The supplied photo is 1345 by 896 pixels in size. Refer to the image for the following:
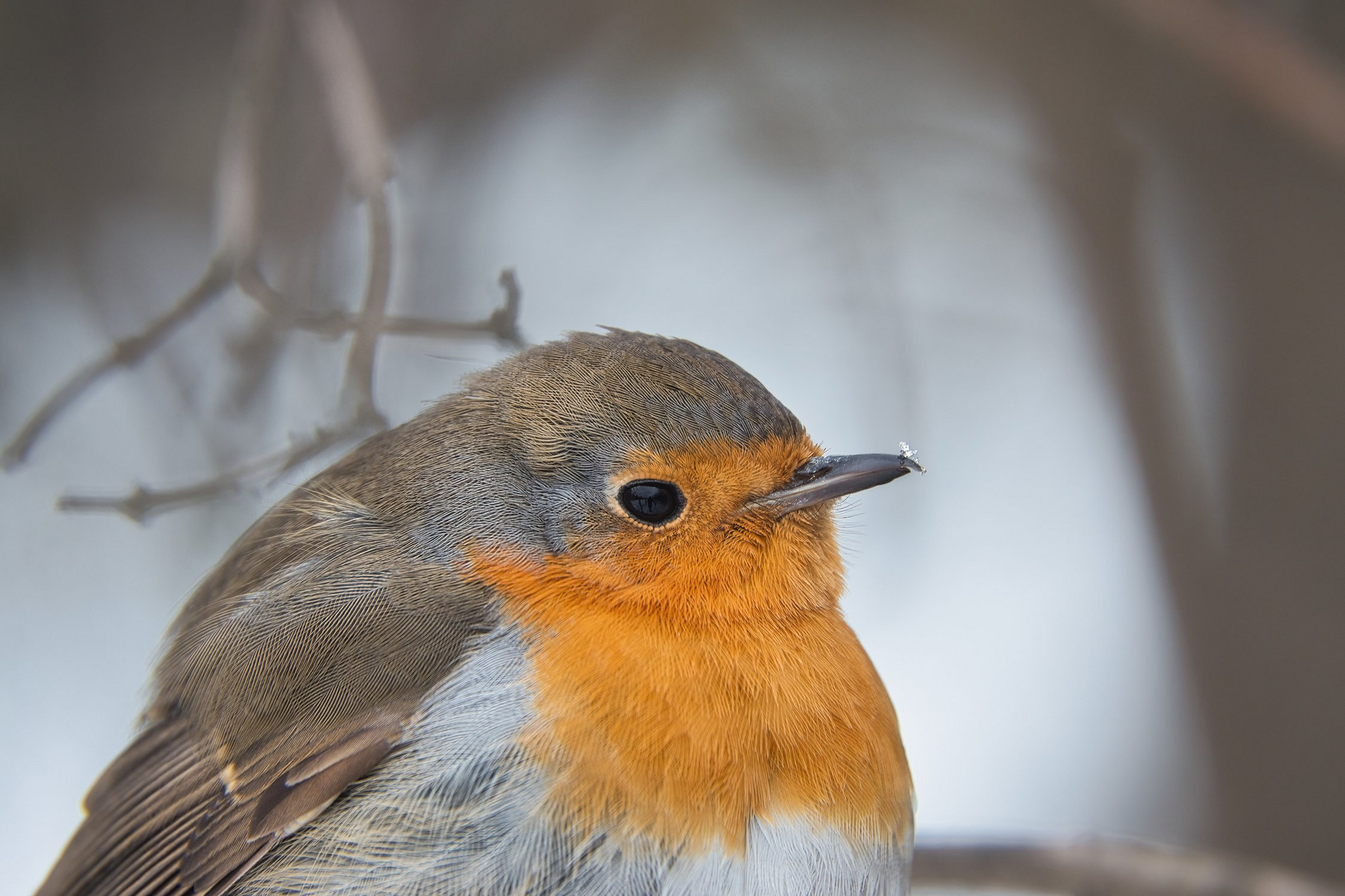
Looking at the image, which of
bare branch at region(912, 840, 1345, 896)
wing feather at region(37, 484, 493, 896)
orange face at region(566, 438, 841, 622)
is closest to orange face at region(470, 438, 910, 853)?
orange face at region(566, 438, 841, 622)

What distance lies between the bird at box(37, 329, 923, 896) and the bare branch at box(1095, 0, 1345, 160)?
8.03 feet

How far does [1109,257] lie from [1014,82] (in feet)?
3.92

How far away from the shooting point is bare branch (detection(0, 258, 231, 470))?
259 centimetres

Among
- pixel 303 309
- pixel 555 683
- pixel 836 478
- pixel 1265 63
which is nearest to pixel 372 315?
pixel 303 309

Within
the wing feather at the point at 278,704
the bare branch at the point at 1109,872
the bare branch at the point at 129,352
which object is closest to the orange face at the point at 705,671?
the wing feather at the point at 278,704

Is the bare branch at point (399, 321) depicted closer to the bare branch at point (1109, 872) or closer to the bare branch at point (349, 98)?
the bare branch at point (349, 98)

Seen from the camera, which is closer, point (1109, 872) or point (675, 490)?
point (675, 490)

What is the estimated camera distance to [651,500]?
225 cm

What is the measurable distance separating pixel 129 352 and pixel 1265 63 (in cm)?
362

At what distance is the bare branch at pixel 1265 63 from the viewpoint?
3.73m

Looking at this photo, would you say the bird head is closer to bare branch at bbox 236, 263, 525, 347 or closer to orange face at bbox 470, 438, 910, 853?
orange face at bbox 470, 438, 910, 853

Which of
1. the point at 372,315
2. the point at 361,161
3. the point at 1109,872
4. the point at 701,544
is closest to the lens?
the point at 701,544

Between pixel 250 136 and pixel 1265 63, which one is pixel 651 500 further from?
pixel 1265 63

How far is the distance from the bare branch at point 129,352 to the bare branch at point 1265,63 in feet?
10.7
